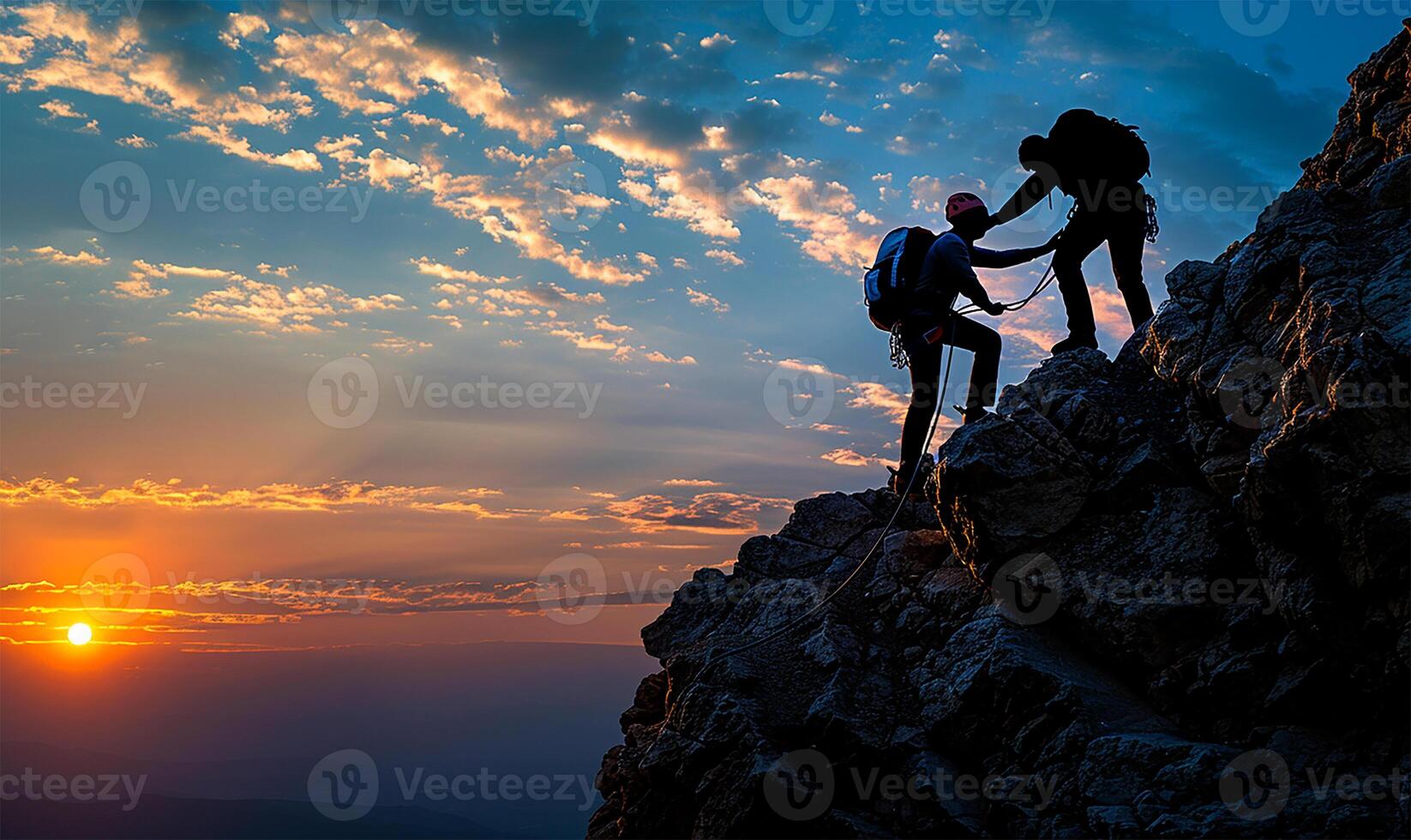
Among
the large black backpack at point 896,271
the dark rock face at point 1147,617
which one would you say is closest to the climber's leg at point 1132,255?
the dark rock face at point 1147,617

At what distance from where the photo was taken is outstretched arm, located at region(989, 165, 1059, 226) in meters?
15.6

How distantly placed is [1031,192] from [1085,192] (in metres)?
0.96

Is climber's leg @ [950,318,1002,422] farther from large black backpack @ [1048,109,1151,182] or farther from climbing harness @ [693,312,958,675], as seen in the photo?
large black backpack @ [1048,109,1151,182]

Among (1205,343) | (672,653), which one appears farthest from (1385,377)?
(672,653)

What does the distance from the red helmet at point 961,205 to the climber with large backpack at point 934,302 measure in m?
0.02

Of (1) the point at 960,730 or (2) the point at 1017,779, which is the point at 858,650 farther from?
(2) the point at 1017,779

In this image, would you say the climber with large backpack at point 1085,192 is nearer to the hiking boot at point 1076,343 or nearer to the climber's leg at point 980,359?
the hiking boot at point 1076,343

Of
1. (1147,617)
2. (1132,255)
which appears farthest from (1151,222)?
(1147,617)

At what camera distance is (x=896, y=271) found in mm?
15367

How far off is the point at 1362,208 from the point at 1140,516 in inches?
206

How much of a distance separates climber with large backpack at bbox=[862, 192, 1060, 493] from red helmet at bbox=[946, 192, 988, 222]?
2cm

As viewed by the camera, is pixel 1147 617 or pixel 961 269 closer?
pixel 1147 617

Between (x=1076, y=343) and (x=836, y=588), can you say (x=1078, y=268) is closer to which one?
(x=1076, y=343)

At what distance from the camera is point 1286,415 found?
9.54m
